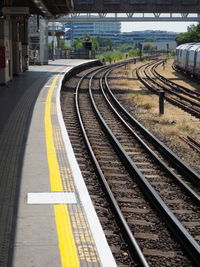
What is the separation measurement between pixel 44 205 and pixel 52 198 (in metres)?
0.32

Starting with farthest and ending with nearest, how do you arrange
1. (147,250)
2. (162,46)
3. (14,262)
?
(162,46), (147,250), (14,262)

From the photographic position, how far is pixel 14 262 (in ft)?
16.3

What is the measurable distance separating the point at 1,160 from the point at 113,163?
2923 millimetres

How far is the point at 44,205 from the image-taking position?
6.84 meters

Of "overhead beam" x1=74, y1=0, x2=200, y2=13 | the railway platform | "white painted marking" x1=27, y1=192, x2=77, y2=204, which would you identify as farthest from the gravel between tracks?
"overhead beam" x1=74, y1=0, x2=200, y2=13

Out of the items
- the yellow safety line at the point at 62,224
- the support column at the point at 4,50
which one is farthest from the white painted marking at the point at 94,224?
the support column at the point at 4,50

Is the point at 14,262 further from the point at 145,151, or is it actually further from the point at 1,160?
the point at 145,151

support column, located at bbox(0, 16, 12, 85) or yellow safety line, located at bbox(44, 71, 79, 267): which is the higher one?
support column, located at bbox(0, 16, 12, 85)

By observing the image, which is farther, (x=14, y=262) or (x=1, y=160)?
(x=1, y=160)

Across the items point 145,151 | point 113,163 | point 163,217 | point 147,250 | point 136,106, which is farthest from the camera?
point 136,106

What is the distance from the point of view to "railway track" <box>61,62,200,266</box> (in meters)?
6.20


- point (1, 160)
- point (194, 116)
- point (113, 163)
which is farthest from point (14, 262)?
point (194, 116)

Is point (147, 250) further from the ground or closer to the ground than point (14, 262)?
closer to the ground

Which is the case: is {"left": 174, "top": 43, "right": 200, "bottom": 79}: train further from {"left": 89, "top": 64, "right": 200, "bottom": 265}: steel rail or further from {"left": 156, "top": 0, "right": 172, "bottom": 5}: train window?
{"left": 89, "top": 64, "right": 200, "bottom": 265}: steel rail
